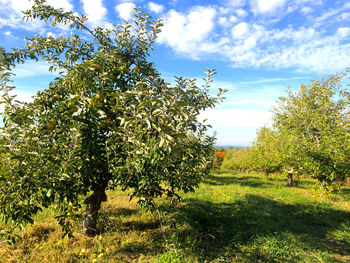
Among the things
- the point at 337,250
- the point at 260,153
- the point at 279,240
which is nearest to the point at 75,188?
the point at 279,240

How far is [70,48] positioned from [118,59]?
46.9 inches

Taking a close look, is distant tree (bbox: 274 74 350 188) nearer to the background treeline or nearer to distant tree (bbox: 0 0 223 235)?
the background treeline

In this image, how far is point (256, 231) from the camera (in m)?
5.87

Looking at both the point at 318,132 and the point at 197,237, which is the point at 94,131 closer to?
the point at 197,237

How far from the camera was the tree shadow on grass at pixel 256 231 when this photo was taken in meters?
4.74

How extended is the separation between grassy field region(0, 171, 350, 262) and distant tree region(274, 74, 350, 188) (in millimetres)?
2171

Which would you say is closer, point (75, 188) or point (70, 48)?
point (75, 188)

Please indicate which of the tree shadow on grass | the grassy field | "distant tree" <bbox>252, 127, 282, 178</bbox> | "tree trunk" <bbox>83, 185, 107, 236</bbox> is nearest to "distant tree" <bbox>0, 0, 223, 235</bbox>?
"tree trunk" <bbox>83, 185, 107, 236</bbox>

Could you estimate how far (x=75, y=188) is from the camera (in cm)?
340

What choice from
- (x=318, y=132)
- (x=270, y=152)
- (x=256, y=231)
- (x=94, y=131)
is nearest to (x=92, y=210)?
(x=94, y=131)

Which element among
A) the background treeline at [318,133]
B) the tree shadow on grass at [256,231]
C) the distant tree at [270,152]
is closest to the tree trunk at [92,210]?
the tree shadow on grass at [256,231]

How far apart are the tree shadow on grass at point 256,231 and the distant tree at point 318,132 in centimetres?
202

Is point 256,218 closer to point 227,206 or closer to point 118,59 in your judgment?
point 227,206

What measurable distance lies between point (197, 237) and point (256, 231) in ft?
6.37
